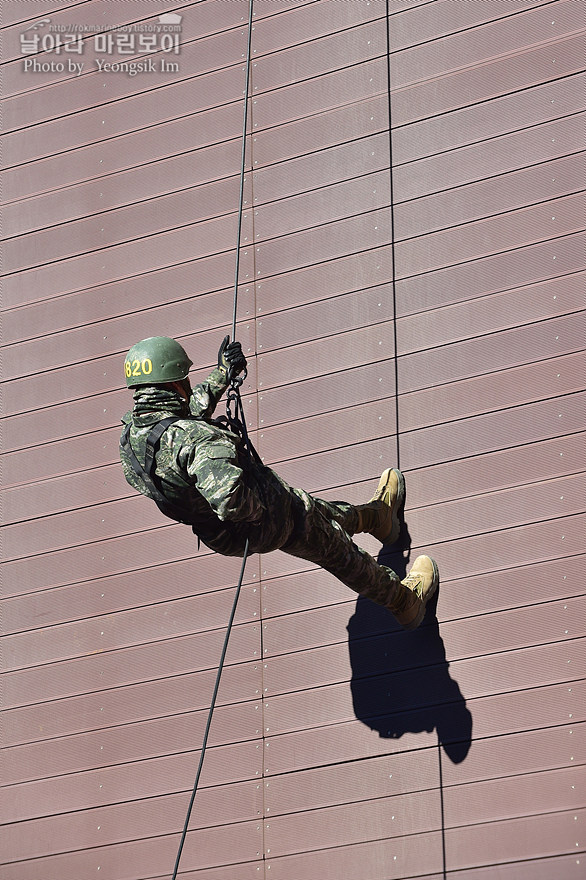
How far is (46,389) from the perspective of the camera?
8.12m

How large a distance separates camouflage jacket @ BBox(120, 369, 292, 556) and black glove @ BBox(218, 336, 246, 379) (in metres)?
0.09

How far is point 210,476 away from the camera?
5852mm

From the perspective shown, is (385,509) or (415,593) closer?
(415,593)

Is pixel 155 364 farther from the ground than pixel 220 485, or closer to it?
farther from the ground

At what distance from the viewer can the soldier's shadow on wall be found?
675 cm

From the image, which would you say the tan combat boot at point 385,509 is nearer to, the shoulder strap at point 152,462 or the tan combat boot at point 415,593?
the tan combat boot at point 415,593

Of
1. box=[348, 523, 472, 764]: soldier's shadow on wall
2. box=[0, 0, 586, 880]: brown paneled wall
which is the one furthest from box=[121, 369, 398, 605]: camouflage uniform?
box=[0, 0, 586, 880]: brown paneled wall

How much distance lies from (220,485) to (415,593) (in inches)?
54.2

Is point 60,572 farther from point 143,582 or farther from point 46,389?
point 46,389

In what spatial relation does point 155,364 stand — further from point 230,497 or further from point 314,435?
point 314,435

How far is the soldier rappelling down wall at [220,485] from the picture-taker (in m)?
5.96

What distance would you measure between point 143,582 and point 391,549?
55.4 inches

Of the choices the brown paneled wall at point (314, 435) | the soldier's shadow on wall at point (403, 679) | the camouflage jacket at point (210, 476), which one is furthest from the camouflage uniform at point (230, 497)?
the brown paneled wall at point (314, 435)

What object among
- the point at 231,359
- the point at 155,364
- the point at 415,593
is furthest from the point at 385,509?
the point at 155,364
